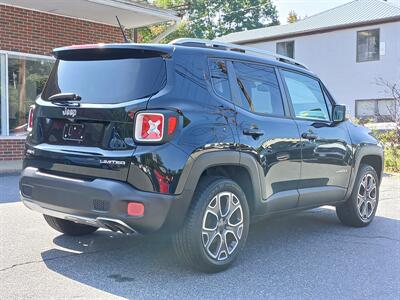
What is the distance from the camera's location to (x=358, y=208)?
639 cm

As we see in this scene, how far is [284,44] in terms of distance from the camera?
90.3 feet

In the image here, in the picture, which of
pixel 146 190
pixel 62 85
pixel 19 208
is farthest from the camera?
pixel 19 208

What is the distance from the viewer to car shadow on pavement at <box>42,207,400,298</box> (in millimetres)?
4012

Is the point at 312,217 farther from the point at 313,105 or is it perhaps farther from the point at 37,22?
the point at 37,22

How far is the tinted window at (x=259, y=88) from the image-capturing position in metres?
4.78

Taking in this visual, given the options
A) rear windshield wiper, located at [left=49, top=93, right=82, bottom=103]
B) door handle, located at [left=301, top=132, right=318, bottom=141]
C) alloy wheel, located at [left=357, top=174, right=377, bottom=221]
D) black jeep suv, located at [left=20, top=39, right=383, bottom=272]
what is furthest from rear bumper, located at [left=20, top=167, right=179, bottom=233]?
alloy wheel, located at [left=357, top=174, right=377, bottom=221]

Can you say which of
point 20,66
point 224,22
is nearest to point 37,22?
point 20,66

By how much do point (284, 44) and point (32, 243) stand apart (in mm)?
24255

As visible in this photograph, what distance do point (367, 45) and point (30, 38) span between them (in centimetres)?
1733

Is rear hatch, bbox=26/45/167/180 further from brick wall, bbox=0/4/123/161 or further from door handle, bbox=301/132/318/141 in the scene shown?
brick wall, bbox=0/4/123/161

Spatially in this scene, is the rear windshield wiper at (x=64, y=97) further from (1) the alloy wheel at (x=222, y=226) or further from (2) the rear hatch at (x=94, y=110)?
(1) the alloy wheel at (x=222, y=226)

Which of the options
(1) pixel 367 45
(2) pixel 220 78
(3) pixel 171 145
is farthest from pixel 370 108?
(3) pixel 171 145

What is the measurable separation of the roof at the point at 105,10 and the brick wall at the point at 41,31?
5.9 inches

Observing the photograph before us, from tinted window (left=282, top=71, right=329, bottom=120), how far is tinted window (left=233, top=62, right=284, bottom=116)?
27cm
